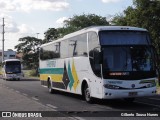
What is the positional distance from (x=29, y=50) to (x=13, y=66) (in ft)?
73.2

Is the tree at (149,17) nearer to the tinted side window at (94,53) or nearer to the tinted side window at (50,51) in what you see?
the tinted side window at (50,51)

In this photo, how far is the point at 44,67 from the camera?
27.2 metres

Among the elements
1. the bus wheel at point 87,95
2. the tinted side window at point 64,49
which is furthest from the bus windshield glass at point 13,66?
the bus wheel at point 87,95

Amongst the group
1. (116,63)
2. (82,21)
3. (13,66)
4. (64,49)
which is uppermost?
(82,21)

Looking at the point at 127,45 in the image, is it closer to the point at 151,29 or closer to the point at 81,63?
the point at 81,63

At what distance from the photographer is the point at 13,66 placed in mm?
53094

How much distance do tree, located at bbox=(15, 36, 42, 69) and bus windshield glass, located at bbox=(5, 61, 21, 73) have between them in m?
19.6

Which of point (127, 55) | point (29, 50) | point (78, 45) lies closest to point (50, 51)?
point (78, 45)

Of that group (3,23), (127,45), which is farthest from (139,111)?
(3,23)

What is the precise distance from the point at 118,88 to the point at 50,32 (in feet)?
186

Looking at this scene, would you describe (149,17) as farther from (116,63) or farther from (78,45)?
(116,63)

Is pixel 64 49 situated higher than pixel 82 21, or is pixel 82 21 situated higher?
pixel 82 21

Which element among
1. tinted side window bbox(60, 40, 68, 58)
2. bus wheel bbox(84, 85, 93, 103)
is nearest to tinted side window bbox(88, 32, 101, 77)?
bus wheel bbox(84, 85, 93, 103)

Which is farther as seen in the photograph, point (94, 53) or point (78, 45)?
point (78, 45)
